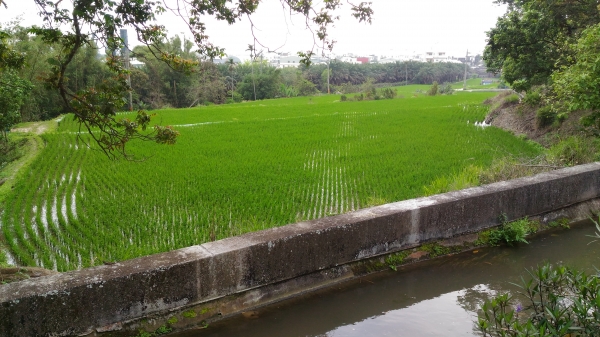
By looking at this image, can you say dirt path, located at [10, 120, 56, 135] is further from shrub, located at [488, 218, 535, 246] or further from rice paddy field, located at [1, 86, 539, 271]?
shrub, located at [488, 218, 535, 246]

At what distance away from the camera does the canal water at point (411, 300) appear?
8.88 feet

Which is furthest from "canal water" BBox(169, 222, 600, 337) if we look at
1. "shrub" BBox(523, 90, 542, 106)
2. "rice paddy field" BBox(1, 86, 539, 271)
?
"shrub" BBox(523, 90, 542, 106)

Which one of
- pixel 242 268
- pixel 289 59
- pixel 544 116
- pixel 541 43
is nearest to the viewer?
pixel 242 268

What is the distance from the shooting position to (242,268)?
9.50ft

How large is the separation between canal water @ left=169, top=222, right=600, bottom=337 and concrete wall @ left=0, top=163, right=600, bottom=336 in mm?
168

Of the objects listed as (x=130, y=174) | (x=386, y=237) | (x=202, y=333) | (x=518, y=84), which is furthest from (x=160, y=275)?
(x=518, y=84)

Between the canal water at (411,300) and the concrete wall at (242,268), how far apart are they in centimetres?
17

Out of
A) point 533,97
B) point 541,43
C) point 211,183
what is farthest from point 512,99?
point 211,183

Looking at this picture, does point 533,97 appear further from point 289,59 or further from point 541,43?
point 289,59

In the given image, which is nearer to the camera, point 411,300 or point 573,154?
point 411,300

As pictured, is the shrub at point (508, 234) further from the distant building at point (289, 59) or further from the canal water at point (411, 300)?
the distant building at point (289, 59)

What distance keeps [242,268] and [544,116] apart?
1103 cm

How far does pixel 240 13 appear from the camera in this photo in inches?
136

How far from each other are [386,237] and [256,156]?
6686 mm
